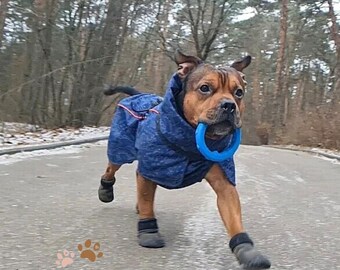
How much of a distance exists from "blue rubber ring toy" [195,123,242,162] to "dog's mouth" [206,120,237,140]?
53mm

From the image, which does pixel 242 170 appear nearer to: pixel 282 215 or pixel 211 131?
pixel 282 215

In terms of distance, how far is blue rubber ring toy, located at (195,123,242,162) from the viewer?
4008mm

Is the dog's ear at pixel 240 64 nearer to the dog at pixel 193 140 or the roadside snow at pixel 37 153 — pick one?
the dog at pixel 193 140

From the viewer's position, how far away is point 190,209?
21.0 feet

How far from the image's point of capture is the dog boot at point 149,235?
4.57 meters

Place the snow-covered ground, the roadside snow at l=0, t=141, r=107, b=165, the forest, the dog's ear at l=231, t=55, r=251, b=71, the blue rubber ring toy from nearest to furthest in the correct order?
the blue rubber ring toy
the dog's ear at l=231, t=55, r=251, b=71
the roadside snow at l=0, t=141, r=107, b=165
the snow-covered ground
the forest

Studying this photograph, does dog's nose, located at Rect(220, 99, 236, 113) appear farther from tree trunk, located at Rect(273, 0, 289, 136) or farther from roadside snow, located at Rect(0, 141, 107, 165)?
tree trunk, located at Rect(273, 0, 289, 136)

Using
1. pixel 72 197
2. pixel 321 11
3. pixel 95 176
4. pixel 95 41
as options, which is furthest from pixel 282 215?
pixel 321 11

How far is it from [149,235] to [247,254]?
1.06 meters

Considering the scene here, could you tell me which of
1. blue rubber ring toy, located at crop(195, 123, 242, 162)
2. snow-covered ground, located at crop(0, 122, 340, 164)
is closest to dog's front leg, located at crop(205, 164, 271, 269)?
blue rubber ring toy, located at crop(195, 123, 242, 162)

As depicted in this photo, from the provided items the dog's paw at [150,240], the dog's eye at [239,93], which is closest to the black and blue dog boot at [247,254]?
the dog's paw at [150,240]

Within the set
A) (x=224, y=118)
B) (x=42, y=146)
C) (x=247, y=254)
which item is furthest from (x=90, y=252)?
(x=42, y=146)

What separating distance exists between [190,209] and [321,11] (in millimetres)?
26935

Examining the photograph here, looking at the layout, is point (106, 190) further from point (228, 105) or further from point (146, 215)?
point (228, 105)
